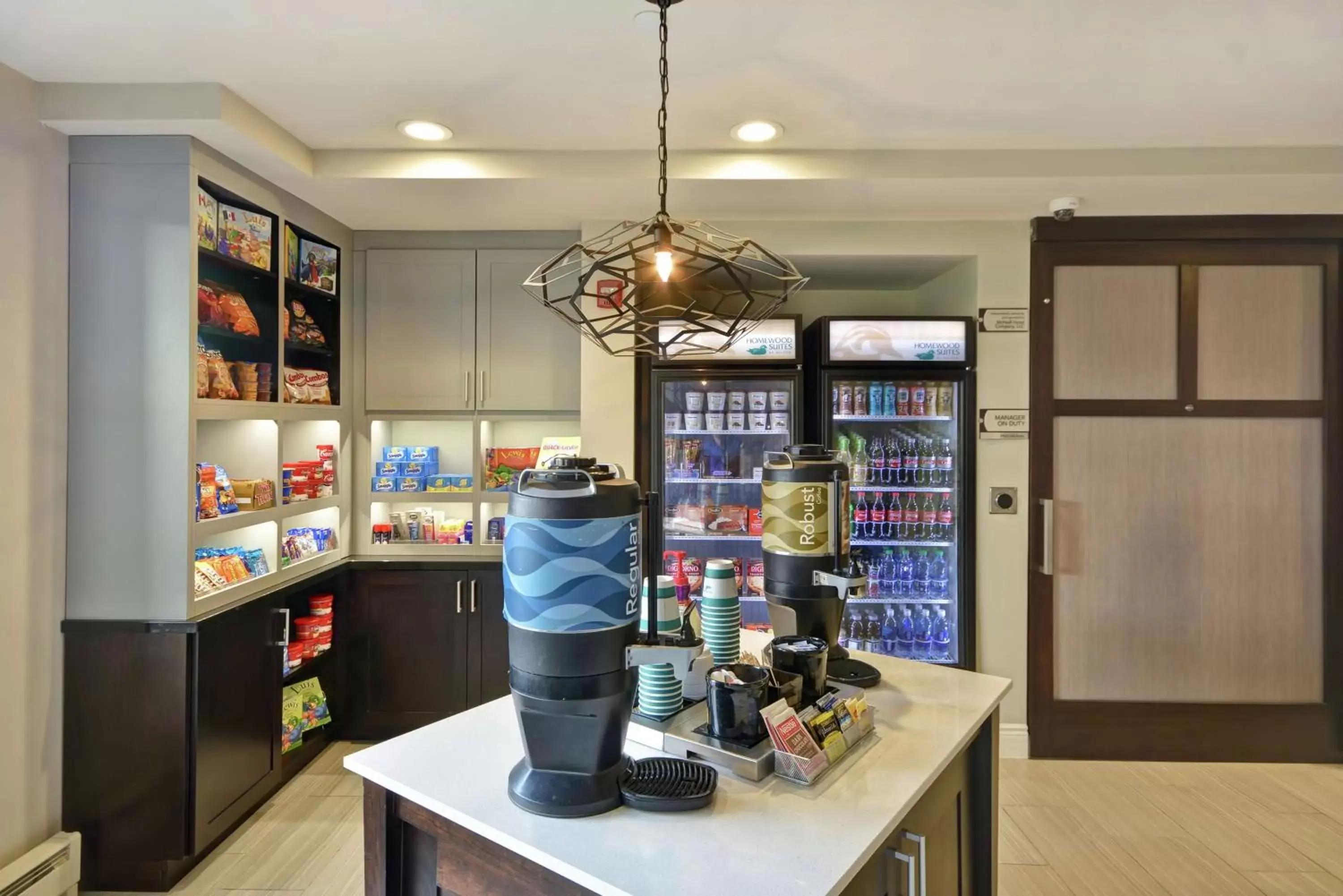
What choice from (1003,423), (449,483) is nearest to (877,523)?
(1003,423)

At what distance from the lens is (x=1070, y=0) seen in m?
1.69

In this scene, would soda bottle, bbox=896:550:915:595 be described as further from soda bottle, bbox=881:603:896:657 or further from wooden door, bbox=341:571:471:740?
wooden door, bbox=341:571:471:740

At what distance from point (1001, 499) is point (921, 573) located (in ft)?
1.66

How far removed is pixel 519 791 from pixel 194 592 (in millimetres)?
1777

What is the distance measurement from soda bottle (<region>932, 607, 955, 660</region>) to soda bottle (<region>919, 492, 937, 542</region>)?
37 centimetres

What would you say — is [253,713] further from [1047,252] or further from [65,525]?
[1047,252]

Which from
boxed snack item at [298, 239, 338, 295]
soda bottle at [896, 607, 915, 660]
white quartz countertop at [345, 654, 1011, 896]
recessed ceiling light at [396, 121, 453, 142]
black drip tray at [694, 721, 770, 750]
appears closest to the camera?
white quartz countertop at [345, 654, 1011, 896]

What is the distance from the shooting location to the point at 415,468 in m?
3.29

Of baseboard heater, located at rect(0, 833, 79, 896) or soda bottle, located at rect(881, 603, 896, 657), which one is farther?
soda bottle, located at rect(881, 603, 896, 657)

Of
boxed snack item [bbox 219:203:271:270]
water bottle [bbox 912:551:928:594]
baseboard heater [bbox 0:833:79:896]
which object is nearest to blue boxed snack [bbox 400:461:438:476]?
boxed snack item [bbox 219:203:271:270]

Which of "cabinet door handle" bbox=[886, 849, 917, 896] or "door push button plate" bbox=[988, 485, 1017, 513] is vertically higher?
"door push button plate" bbox=[988, 485, 1017, 513]

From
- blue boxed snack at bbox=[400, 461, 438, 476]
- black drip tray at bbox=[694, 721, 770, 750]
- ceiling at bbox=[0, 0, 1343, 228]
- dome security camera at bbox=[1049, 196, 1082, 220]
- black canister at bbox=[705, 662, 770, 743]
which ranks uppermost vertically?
ceiling at bbox=[0, 0, 1343, 228]

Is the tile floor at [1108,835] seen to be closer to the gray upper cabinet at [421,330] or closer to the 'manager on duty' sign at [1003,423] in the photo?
the 'manager on duty' sign at [1003,423]

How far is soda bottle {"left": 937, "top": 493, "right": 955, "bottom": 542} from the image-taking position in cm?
315
